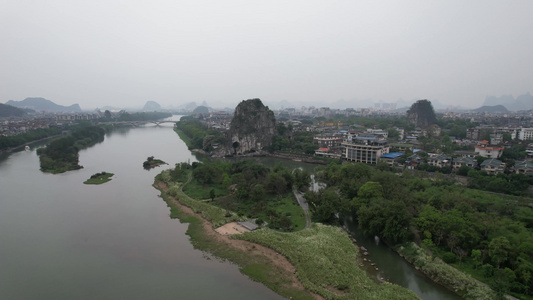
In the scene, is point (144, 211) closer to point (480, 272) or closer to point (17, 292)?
point (17, 292)

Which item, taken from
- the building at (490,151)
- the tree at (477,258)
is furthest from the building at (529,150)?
the tree at (477,258)

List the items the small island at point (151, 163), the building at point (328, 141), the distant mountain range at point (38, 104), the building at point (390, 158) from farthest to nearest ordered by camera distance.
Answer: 1. the distant mountain range at point (38, 104)
2. the building at point (328, 141)
3. the small island at point (151, 163)
4. the building at point (390, 158)

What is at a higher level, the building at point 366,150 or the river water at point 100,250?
the building at point 366,150

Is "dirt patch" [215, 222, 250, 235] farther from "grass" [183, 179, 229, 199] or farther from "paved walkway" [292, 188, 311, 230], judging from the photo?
"grass" [183, 179, 229, 199]

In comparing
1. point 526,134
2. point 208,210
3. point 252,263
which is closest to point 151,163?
point 208,210

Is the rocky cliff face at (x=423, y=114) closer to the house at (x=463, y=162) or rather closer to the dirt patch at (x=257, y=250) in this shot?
the house at (x=463, y=162)

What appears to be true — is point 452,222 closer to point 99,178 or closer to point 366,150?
point 366,150
